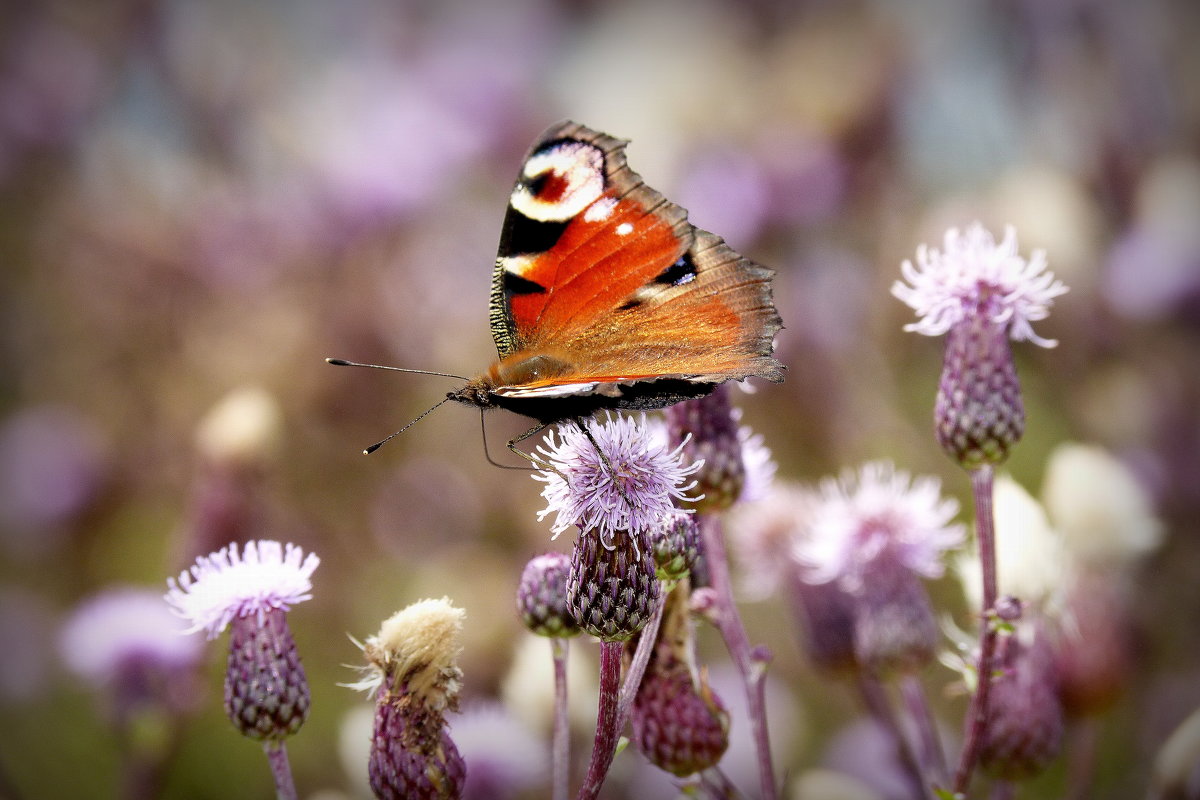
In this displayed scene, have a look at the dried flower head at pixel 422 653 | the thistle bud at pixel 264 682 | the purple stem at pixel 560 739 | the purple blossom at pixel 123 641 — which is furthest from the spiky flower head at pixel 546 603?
the purple blossom at pixel 123 641

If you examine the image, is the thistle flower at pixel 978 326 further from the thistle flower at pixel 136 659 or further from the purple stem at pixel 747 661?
the thistle flower at pixel 136 659

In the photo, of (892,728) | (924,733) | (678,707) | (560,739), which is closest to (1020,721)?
(924,733)

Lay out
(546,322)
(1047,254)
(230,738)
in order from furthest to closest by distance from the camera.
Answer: (1047,254), (230,738), (546,322)

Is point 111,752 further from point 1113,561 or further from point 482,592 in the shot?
point 1113,561

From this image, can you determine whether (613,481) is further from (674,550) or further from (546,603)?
(546,603)

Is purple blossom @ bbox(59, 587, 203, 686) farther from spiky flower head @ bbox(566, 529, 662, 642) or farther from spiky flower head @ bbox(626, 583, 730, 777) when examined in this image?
spiky flower head @ bbox(566, 529, 662, 642)

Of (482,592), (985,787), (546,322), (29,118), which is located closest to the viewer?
(546,322)

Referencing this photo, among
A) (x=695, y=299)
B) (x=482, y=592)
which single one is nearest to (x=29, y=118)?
(x=482, y=592)
